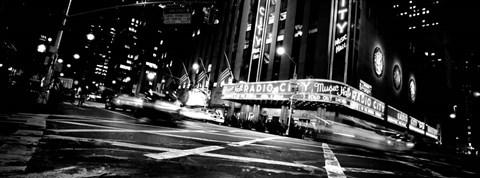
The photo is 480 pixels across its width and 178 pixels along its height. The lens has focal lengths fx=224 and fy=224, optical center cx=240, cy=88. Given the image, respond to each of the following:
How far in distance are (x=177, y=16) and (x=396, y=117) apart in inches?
1307

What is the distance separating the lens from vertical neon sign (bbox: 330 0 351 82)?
24.0m

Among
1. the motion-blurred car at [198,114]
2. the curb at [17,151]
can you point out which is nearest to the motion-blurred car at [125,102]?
the motion-blurred car at [198,114]

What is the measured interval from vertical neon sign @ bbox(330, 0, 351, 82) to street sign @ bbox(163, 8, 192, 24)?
17480 millimetres

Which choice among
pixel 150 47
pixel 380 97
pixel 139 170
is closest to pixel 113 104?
pixel 139 170

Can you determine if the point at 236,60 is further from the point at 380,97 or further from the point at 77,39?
the point at 77,39

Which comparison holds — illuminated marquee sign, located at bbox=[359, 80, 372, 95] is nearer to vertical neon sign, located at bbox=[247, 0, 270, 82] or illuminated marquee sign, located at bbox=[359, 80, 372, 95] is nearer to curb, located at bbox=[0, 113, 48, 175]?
vertical neon sign, located at bbox=[247, 0, 270, 82]

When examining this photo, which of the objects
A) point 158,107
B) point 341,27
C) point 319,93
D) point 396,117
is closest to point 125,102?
point 158,107

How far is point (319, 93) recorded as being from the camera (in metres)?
22.0

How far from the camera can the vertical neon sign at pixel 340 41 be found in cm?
2395

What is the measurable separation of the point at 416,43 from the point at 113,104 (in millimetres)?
59872

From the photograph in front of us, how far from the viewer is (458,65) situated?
76.4 m

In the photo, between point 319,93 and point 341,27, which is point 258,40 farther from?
point 319,93

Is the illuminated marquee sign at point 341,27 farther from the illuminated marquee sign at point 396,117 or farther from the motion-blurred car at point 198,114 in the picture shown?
the motion-blurred car at point 198,114

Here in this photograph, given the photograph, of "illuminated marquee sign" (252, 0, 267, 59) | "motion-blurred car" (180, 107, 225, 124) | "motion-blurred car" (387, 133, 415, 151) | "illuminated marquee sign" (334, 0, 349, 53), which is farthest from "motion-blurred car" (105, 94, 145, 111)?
"illuminated marquee sign" (334, 0, 349, 53)
